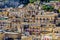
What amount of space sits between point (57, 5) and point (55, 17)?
969 centimetres

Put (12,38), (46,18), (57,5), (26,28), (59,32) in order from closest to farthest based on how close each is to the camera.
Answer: (12,38)
(59,32)
(26,28)
(46,18)
(57,5)

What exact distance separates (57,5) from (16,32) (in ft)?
55.6

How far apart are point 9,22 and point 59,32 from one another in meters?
3.99

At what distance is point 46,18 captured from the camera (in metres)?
25.5

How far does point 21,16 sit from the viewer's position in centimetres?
2691

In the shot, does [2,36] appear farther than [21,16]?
No

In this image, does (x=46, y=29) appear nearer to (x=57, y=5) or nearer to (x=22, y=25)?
(x=22, y=25)

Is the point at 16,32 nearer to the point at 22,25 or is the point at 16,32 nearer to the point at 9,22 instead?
the point at 22,25

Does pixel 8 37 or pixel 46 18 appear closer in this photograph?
pixel 8 37

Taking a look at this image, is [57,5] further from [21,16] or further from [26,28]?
[26,28]

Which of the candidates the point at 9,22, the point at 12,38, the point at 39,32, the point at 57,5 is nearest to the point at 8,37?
the point at 12,38

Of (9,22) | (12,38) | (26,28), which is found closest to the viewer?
(12,38)

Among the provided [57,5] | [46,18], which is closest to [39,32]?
[46,18]

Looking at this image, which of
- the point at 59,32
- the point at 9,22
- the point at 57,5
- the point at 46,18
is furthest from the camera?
the point at 57,5
